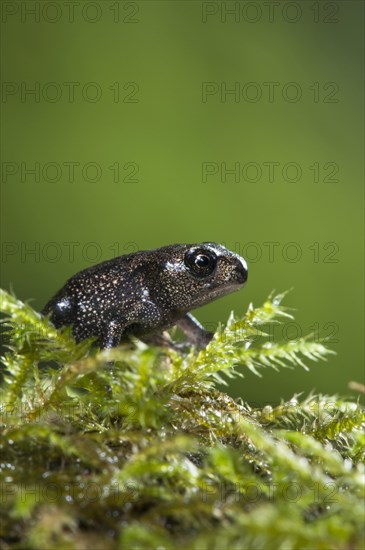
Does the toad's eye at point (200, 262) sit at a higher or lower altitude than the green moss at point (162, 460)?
higher

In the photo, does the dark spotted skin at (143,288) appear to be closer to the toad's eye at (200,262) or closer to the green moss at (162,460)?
the toad's eye at (200,262)

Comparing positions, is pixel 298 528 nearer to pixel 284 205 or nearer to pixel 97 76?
pixel 284 205

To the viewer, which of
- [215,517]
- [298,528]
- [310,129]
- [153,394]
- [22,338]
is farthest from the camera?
[310,129]

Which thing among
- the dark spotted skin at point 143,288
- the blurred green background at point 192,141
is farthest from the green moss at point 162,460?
the blurred green background at point 192,141

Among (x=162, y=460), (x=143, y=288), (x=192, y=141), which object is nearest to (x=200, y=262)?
(x=143, y=288)

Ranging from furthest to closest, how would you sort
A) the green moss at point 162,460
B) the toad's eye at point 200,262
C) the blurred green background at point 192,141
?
1. the blurred green background at point 192,141
2. the toad's eye at point 200,262
3. the green moss at point 162,460

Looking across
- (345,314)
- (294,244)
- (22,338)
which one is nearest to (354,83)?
(294,244)

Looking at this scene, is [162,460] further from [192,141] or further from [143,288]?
[192,141]

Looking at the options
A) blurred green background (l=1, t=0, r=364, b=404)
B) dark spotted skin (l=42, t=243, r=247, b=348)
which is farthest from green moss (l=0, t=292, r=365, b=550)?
blurred green background (l=1, t=0, r=364, b=404)
